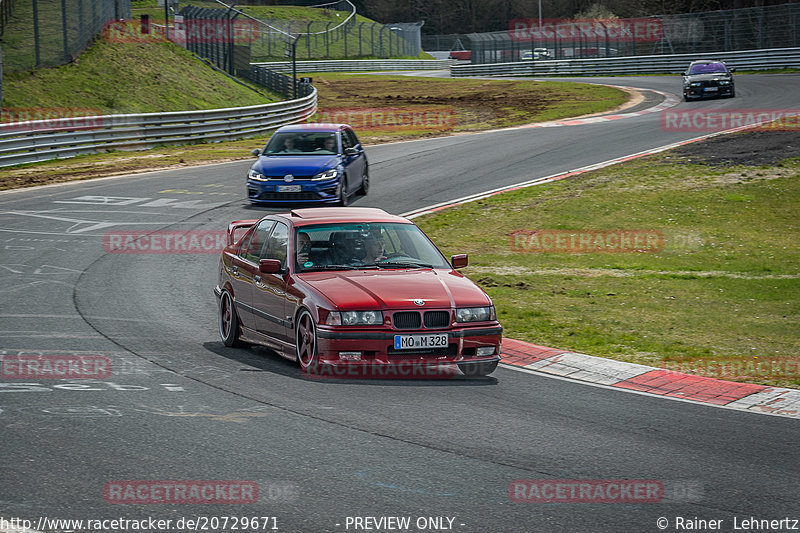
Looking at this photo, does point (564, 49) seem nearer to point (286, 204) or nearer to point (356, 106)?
point (356, 106)

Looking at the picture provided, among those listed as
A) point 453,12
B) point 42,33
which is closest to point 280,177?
point 42,33

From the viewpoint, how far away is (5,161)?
27.0m

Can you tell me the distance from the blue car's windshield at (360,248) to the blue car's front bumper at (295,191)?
394 inches

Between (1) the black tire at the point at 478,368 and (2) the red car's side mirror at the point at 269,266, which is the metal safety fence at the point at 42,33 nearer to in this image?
(2) the red car's side mirror at the point at 269,266

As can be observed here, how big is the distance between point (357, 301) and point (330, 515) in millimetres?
3504

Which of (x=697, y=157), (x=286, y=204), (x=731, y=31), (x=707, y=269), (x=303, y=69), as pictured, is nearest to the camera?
(x=707, y=269)

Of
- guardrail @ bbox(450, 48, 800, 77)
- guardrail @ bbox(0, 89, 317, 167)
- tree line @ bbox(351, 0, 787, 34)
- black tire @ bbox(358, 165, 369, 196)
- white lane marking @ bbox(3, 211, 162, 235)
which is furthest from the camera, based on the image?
tree line @ bbox(351, 0, 787, 34)

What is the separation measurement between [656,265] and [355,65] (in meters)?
73.7

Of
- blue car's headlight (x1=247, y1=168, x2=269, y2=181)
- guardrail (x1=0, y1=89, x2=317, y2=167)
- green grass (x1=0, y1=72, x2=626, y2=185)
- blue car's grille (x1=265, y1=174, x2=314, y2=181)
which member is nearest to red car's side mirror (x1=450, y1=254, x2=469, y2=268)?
blue car's grille (x1=265, y1=174, x2=314, y2=181)

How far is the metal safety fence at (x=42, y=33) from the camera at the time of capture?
34.5 meters

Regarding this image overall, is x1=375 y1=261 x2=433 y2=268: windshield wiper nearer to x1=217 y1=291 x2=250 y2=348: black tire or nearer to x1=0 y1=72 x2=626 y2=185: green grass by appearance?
x1=217 y1=291 x2=250 y2=348: black tire

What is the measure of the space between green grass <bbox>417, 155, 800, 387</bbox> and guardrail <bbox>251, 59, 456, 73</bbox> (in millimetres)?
60223

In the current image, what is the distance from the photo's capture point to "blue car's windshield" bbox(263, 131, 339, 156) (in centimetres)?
2111

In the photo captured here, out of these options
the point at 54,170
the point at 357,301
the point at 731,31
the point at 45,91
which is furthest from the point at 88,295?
the point at 731,31
